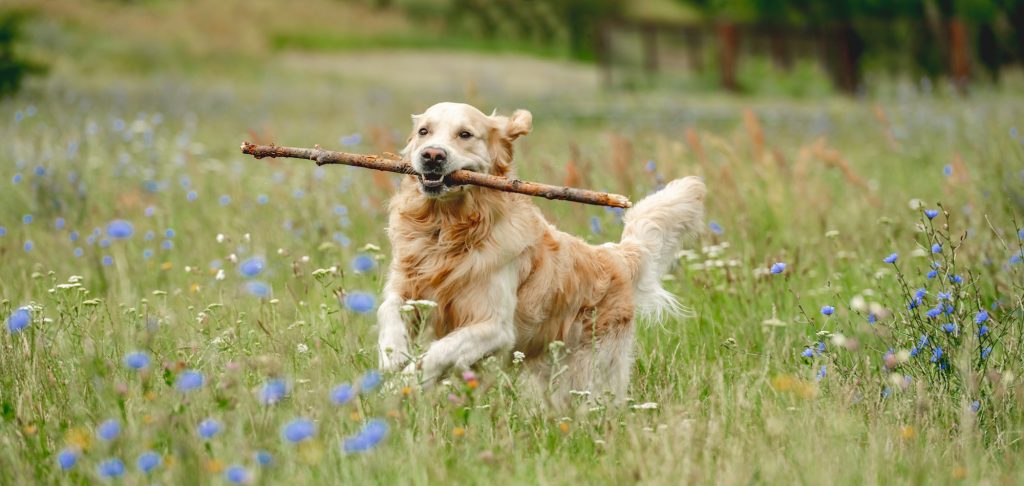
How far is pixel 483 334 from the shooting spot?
13.2 feet

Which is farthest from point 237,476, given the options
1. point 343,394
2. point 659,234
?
point 659,234

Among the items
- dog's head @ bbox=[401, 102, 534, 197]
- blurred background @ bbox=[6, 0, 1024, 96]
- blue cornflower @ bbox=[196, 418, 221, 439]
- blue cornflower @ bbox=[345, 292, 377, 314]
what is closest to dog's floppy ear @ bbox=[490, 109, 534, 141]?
dog's head @ bbox=[401, 102, 534, 197]

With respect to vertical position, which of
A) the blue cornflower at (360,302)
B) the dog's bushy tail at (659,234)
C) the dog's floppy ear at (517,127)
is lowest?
the blue cornflower at (360,302)

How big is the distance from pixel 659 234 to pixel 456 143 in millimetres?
1264

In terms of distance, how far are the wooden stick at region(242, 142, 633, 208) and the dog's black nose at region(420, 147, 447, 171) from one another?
7cm

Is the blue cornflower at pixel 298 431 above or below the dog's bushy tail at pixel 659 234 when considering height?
below

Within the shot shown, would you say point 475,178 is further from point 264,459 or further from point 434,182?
point 264,459

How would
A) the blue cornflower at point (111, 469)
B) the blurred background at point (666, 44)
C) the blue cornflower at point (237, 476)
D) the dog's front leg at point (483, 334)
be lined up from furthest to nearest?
the blurred background at point (666, 44), the dog's front leg at point (483, 334), the blue cornflower at point (111, 469), the blue cornflower at point (237, 476)

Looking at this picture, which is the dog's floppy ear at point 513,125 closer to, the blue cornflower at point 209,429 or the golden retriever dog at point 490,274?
the golden retriever dog at point 490,274

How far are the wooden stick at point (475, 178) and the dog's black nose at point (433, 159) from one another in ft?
0.22

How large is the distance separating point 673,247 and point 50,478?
10.2 ft

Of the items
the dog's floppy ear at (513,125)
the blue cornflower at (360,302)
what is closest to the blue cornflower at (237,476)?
the blue cornflower at (360,302)

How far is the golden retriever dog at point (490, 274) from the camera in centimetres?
410

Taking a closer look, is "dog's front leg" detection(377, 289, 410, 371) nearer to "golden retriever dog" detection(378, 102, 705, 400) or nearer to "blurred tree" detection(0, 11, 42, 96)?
"golden retriever dog" detection(378, 102, 705, 400)
